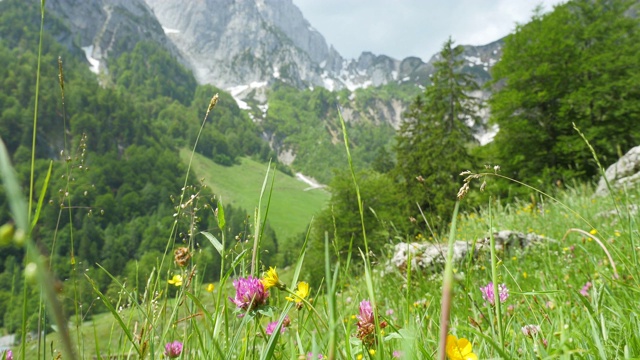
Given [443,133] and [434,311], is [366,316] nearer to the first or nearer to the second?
[434,311]

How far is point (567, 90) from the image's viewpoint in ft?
59.0

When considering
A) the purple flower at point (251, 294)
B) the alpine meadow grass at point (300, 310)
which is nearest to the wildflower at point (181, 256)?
the alpine meadow grass at point (300, 310)

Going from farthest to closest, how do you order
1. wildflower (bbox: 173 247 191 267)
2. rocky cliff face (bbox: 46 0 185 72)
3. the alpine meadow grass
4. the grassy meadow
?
rocky cliff face (bbox: 46 0 185 72) → wildflower (bbox: 173 247 191 267) → the grassy meadow → the alpine meadow grass

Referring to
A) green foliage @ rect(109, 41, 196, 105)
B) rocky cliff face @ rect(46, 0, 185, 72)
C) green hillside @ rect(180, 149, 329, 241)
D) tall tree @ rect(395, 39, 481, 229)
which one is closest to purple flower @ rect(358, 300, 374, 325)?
tall tree @ rect(395, 39, 481, 229)

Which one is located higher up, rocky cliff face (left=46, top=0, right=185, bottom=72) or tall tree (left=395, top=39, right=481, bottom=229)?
rocky cliff face (left=46, top=0, right=185, bottom=72)

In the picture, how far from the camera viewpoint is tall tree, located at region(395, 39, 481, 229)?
845 inches

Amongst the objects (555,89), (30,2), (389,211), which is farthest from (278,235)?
(30,2)

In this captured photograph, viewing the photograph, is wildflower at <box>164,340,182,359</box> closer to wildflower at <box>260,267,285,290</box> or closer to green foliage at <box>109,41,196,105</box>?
→ wildflower at <box>260,267,285,290</box>

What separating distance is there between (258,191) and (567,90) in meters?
117

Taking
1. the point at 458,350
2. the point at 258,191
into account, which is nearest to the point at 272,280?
the point at 458,350

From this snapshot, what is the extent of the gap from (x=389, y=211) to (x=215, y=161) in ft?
486

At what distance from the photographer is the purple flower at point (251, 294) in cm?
112

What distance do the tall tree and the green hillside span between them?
303ft

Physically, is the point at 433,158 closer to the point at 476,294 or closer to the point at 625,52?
the point at 625,52
